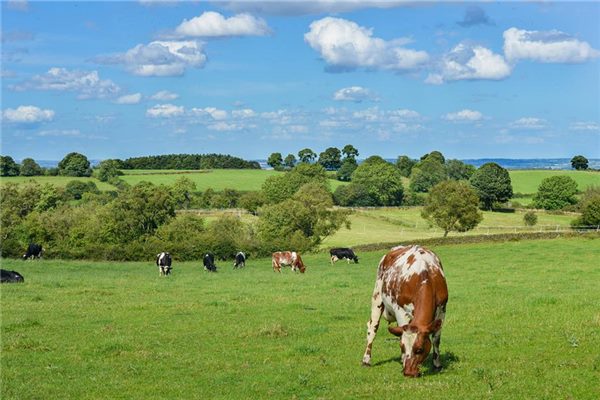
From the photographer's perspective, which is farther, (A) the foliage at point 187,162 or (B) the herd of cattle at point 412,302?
(A) the foliage at point 187,162

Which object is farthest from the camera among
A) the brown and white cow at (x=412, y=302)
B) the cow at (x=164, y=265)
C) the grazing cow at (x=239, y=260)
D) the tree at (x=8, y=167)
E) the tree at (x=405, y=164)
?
the tree at (x=405, y=164)

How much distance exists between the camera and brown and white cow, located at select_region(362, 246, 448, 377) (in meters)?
12.9

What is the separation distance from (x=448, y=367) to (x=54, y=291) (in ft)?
68.9

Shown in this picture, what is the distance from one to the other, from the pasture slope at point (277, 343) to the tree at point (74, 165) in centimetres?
11751

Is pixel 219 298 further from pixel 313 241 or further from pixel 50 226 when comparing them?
pixel 50 226

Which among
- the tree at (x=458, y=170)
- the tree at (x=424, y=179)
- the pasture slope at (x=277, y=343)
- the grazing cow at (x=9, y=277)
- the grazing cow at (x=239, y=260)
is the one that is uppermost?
the tree at (x=458, y=170)

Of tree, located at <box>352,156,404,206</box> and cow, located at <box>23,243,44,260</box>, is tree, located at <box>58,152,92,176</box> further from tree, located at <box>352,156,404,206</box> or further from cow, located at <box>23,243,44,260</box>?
cow, located at <box>23,243,44,260</box>

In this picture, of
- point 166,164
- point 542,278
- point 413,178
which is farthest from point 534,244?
point 166,164

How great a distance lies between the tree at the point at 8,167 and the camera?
460 feet

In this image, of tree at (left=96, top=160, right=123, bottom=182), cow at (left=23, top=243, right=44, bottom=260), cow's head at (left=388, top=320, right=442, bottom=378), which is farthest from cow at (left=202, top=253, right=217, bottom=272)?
tree at (left=96, top=160, right=123, bottom=182)

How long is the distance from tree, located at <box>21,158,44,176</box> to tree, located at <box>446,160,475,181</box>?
91279mm

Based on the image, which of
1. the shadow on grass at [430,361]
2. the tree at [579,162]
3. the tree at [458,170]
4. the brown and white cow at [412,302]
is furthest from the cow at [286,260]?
the tree at [579,162]

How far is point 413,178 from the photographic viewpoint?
15488 centimetres

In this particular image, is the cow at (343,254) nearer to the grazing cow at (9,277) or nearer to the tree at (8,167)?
the grazing cow at (9,277)
